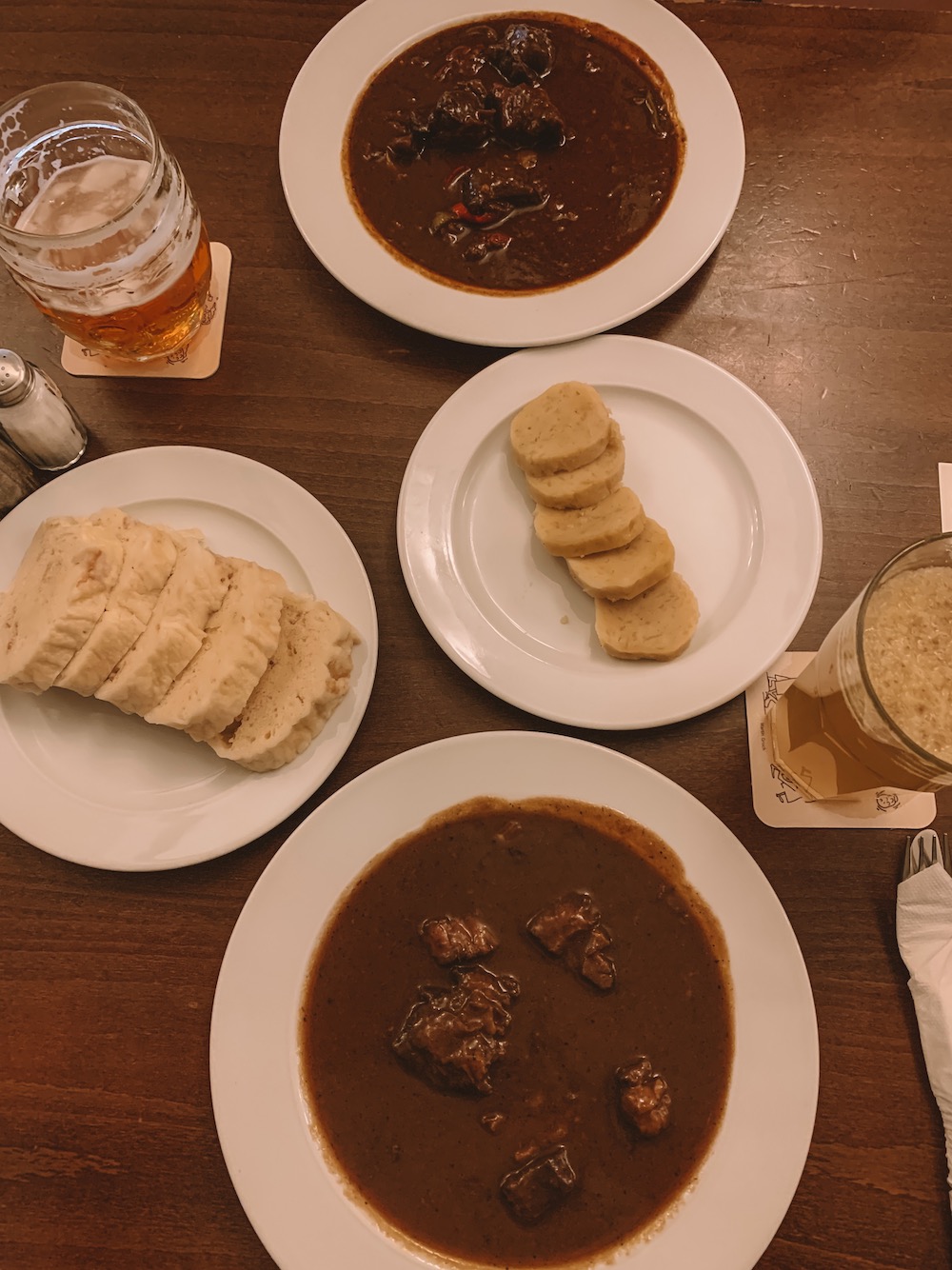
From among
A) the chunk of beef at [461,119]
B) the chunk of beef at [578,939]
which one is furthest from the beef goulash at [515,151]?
the chunk of beef at [578,939]

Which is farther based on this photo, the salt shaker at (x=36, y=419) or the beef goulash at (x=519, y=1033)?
the salt shaker at (x=36, y=419)

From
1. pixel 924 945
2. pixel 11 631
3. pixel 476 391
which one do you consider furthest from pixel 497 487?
pixel 924 945

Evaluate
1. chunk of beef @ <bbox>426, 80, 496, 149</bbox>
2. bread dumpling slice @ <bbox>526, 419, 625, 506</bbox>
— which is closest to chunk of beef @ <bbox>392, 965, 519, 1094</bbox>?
bread dumpling slice @ <bbox>526, 419, 625, 506</bbox>

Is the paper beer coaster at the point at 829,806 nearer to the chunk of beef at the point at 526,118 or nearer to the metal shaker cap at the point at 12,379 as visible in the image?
the chunk of beef at the point at 526,118

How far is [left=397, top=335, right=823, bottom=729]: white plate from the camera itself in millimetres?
2111

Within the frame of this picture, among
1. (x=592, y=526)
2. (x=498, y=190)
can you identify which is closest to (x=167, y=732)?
(x=592, y=526)

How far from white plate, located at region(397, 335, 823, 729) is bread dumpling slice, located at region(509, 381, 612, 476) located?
10 cm

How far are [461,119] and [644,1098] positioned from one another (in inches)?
104

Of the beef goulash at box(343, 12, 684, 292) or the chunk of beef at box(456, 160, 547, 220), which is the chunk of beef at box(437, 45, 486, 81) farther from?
the chunk of beef at box(456, 160, 547, 220)

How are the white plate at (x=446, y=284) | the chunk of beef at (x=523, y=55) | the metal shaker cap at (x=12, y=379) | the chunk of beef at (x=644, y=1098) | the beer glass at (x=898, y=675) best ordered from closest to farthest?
the beer glass at (x=898, y=675) → the chunk of beef at (x=644, y=1098) → the metal shaker cap at (x=12, y=379) → the white plate at (x=446, y=284) → the chunk of beef at (x=523, y=55)

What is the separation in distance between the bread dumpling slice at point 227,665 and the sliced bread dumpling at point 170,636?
24 mm

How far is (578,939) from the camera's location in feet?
6.44

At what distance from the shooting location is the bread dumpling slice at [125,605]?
193cm

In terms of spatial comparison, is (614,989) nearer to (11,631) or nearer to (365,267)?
(11,631)
